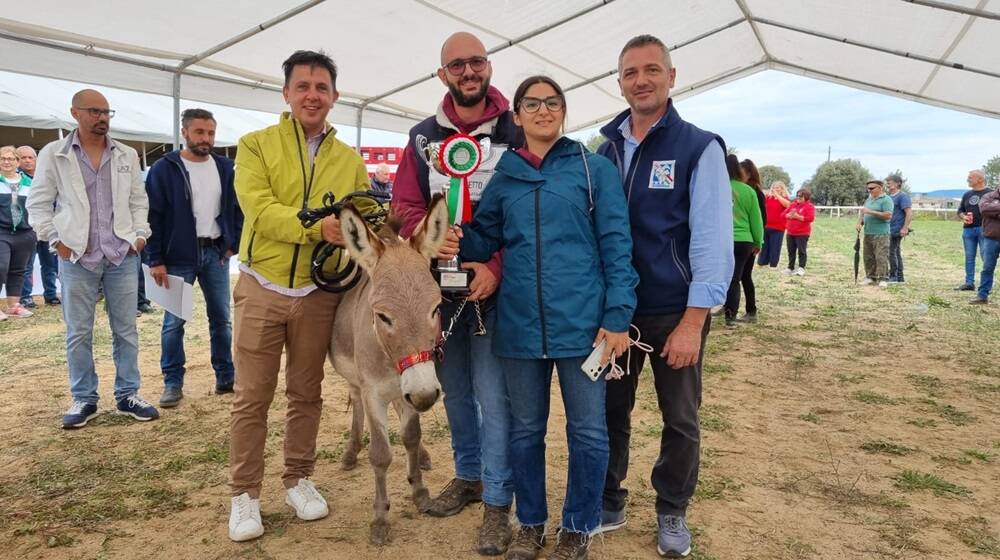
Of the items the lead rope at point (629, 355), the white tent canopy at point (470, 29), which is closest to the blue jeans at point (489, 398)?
the lead rope at point (629, 355)

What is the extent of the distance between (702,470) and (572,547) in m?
1.67

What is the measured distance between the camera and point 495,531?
129 inches

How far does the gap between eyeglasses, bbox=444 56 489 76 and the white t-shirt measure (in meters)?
3.51

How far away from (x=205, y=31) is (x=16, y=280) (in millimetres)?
5671

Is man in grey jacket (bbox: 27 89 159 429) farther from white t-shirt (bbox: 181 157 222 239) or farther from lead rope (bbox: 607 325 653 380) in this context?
lead rope (bbox: 607 325 653 380)

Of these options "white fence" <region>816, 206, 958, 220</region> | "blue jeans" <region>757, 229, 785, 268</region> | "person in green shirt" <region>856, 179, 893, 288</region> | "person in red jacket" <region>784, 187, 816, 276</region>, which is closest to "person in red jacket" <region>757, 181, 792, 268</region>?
"blue jeans" <region>757, 229, 785, 268</region>

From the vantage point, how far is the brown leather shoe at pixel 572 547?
304 centimetres

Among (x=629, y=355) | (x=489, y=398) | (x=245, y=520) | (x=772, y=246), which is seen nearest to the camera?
(x=629, y=355)

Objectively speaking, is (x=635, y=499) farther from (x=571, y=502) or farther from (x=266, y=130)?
(x=266, y=130)

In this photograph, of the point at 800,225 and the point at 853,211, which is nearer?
the point at 800,225

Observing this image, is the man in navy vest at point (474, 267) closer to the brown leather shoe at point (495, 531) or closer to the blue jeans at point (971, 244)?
the brown leather shoe at point (495, 531)

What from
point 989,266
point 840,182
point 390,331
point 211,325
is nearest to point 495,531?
point 390,331

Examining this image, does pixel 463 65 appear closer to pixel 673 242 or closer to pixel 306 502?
pixel 673 242

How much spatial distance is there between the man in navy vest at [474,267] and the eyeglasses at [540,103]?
1.40ft
